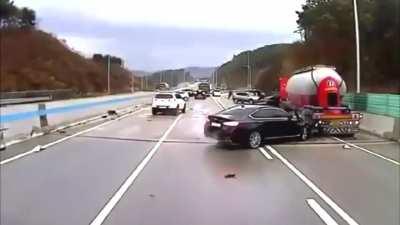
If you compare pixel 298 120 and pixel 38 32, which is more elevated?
pixel 38 32

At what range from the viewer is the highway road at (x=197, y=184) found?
884 cm

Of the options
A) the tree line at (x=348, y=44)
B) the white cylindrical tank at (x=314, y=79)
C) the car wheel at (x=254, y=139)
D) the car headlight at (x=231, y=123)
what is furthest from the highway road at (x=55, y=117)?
the tree line at (x=348, y=44)

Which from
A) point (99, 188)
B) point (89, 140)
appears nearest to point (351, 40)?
point (89, 140)

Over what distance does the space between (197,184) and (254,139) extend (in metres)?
8.21

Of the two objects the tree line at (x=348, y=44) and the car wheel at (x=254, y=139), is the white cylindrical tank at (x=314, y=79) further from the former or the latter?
the tree line at (x=348, y=44)

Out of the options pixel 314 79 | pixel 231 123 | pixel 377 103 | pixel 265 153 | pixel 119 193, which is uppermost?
pixel 314 79

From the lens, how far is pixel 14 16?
226 ft

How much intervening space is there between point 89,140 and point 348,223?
1447 cm

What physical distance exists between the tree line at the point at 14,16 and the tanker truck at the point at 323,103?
126ft

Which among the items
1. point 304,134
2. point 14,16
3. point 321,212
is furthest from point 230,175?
point 14,16

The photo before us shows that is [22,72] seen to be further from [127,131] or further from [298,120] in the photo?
[298,120]

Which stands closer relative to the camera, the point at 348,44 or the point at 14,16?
the point at 348,44

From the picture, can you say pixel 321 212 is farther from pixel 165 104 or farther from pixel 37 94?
pixel 37 94

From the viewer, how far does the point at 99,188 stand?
11227 millimetres
